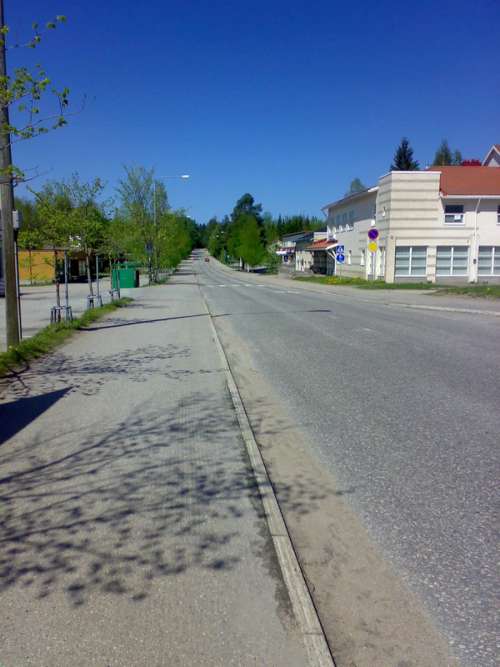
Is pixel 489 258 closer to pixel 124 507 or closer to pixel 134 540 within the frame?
pixel 124 507

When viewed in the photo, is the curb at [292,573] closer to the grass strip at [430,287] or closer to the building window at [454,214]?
the grass strip at [430,287]

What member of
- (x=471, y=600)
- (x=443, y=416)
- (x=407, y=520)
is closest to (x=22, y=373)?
(x=443, y=416)

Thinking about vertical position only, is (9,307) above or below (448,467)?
above

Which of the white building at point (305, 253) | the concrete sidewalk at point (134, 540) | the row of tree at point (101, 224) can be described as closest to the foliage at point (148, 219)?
the row of tree at point (101, 224)

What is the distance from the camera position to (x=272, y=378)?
912 centimetres

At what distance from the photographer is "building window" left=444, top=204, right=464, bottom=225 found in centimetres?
3923

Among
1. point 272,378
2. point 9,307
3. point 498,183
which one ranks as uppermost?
point 498,183

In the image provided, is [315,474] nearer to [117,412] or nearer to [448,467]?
[448,467]

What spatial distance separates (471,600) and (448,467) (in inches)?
77.5

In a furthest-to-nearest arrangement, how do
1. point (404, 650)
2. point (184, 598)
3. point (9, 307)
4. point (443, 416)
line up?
point (9, 307) → point (443, 416) → point (184, 598) → point (404, 650)

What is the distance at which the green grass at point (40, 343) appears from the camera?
9.88 metres

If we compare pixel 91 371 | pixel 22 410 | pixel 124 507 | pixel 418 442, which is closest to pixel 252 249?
pixel 91 371

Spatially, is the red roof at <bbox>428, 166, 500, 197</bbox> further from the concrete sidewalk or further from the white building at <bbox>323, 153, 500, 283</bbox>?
the concrete sidewalk

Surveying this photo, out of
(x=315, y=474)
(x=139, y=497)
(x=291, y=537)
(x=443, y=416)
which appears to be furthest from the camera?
(x=443, y=416)
